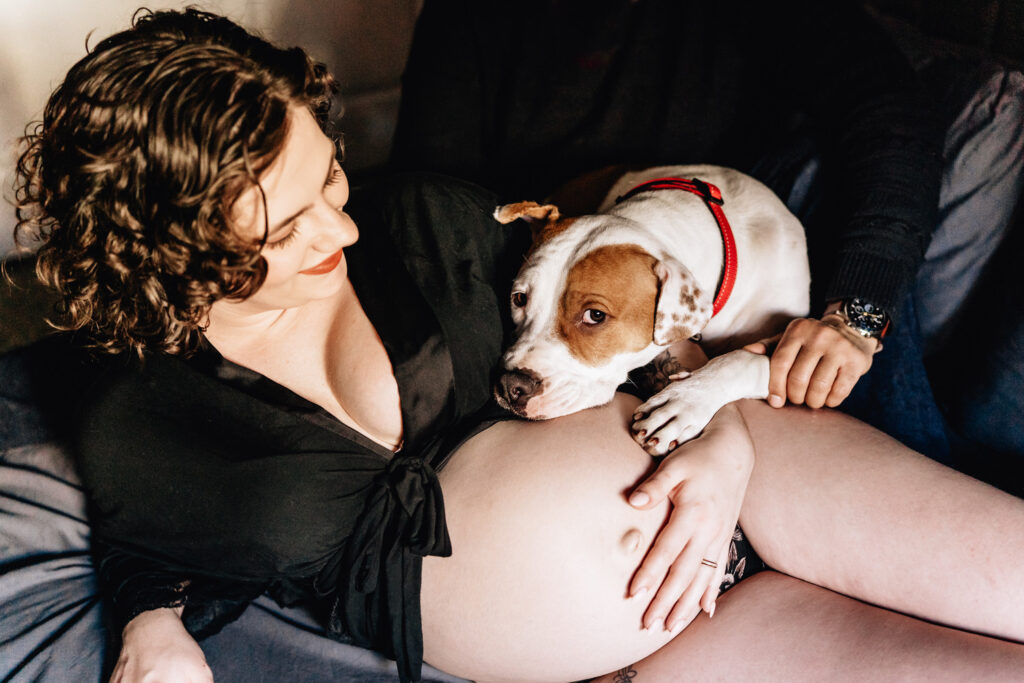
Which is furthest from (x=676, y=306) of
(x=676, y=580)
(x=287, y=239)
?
(x=287, y=239)

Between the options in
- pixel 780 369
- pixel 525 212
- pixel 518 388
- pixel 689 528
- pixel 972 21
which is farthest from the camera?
pixel 972 21

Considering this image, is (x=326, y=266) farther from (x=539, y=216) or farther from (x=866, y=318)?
(x=866, y=318)

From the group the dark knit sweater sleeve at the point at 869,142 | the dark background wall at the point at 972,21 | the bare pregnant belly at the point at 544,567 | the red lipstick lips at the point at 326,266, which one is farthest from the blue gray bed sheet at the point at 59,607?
the dark background wall at the point at 972,21

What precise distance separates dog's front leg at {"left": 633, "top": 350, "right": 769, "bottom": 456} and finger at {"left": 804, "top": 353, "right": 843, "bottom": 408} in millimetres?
103

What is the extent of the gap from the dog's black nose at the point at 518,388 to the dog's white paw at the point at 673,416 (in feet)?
0.80

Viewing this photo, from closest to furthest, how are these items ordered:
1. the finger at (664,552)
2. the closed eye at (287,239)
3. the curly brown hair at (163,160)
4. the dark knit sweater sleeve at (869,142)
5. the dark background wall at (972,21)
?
the curly brown hair at (163,160) → the closed eye at (287,239) → the finger at (664,552) → the dark knit sweater sleeve at (869,142) → the dark background wall at (972,21)

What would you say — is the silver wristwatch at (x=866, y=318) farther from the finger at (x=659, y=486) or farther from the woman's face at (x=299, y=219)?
the woman's face at (x=299, y=219)

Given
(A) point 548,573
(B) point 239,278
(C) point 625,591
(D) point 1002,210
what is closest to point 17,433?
(B) point 239,278

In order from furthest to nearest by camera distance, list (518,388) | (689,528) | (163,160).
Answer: (518,388), (689,528), (163,160)

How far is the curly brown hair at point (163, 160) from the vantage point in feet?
3.41

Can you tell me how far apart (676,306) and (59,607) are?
150 centimetres

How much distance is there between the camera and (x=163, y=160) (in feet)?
3.42

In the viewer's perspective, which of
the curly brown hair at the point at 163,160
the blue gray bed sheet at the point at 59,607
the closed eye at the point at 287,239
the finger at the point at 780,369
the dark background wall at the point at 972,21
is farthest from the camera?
the dark background wall at the point at 972,21

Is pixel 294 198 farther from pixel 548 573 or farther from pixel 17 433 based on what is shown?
pixel 17 433
